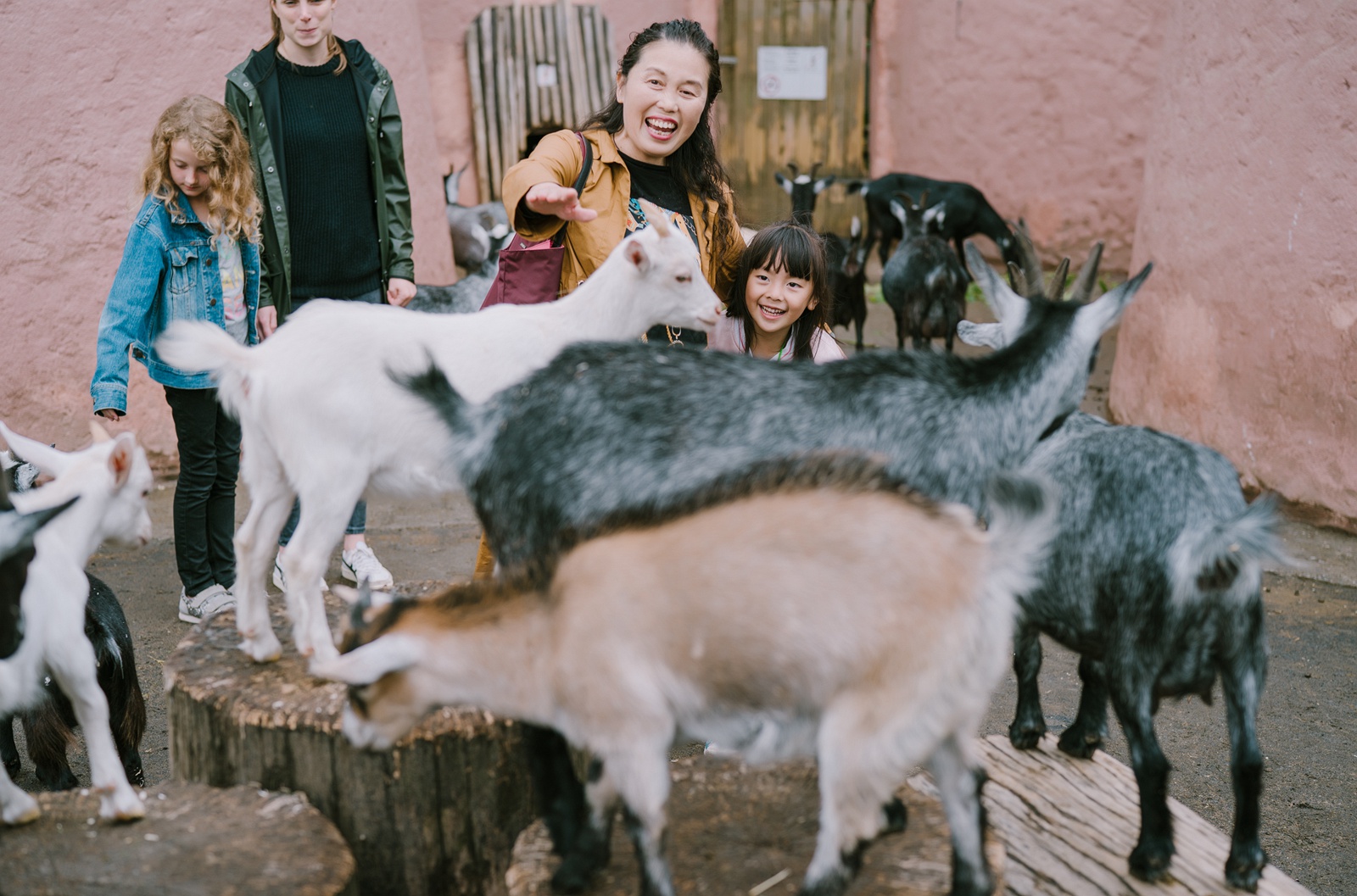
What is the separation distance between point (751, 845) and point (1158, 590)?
106 centimetres

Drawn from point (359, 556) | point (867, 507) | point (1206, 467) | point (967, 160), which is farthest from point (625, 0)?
point (867, 507)

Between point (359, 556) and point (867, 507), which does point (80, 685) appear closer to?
point (867, 507)

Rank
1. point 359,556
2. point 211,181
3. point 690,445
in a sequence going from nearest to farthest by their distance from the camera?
point 690,445 < point 211,181 < point 359,556

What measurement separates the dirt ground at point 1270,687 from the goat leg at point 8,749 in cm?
6

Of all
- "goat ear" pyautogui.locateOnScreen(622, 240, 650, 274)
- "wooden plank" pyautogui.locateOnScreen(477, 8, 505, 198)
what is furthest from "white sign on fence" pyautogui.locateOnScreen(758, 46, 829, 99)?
"goat ear" pyautogui.locateOnScreen(622, 240, 650, 274)

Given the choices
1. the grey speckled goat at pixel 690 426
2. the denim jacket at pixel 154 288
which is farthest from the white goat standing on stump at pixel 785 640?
the denim jacket at pixel 154 288

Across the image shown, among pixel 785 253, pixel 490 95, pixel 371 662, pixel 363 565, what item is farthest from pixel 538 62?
pixel 371 662

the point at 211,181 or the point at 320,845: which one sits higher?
the point at 211,181

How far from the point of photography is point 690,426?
2195 millimetres

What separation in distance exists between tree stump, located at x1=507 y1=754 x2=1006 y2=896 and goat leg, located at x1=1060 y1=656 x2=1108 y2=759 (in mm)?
955

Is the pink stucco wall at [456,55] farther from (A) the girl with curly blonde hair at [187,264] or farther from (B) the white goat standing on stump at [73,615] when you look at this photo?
(B) the white goat standing on stump at [73,615]

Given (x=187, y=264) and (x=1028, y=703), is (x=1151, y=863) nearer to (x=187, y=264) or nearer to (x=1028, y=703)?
(x=1028, y=703)

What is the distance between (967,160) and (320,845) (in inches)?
400

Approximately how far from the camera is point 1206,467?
112 inches
